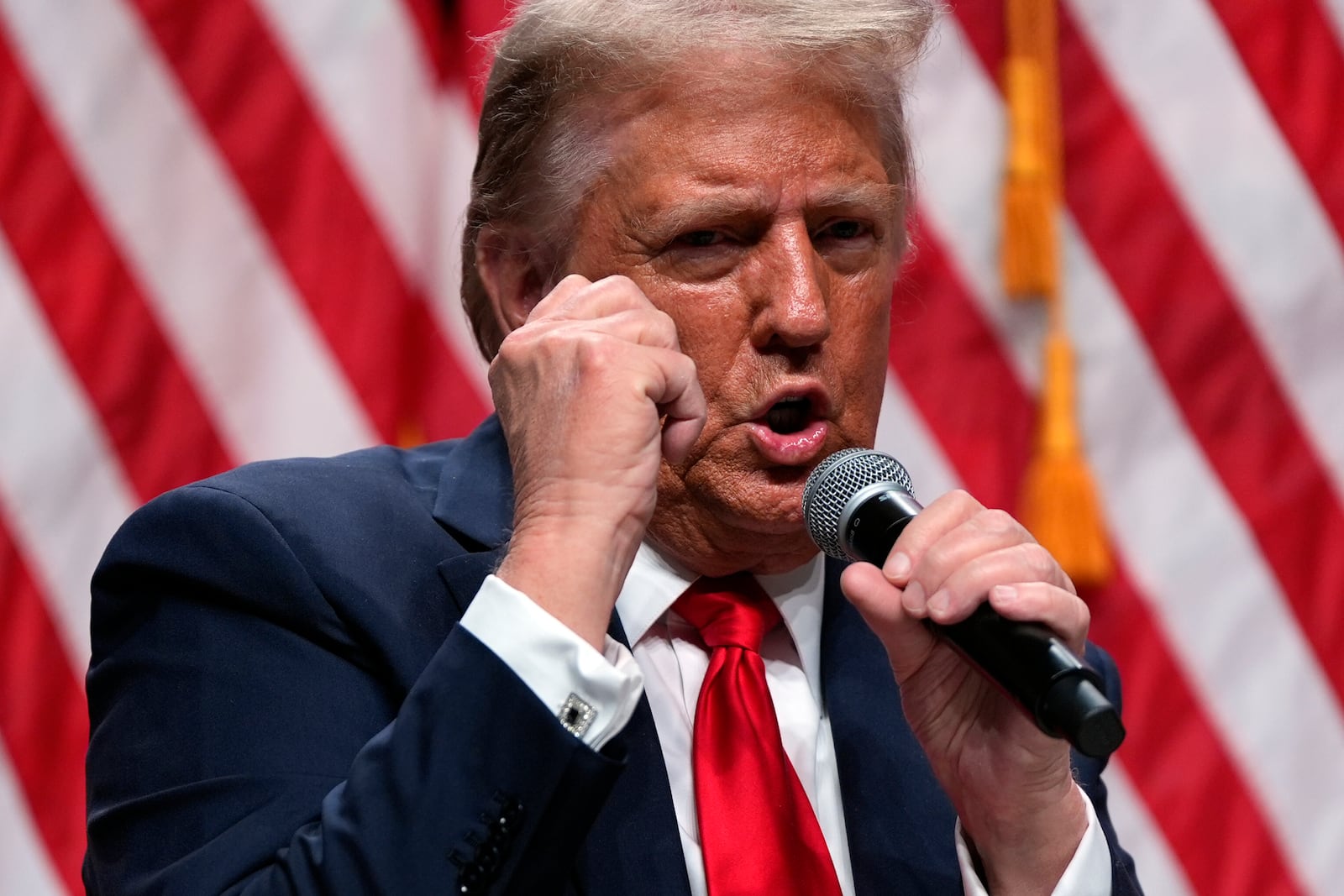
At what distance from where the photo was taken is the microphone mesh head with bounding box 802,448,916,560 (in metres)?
1.40

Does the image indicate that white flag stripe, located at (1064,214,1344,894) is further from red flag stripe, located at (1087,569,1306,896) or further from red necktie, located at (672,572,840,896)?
red necktie, located at (672,572,840,896)

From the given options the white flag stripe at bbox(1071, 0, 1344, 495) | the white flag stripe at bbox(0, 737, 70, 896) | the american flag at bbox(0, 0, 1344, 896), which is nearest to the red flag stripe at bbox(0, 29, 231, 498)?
the american flag at bbox(0, 0, 1344, 896)

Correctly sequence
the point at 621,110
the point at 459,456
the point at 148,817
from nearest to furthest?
the point at 148,817 → the point at 621,110 → the point at 459,456

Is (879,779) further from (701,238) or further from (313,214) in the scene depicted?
(313,214)

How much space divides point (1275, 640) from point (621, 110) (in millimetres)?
1818

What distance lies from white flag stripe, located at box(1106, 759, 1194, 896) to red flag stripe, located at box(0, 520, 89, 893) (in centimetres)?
188

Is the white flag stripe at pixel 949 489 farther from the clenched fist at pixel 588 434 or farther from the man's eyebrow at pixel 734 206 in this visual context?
the clenched fist at pixel 588 434

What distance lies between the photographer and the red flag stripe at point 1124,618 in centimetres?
282

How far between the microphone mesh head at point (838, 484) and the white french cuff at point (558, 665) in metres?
0.27

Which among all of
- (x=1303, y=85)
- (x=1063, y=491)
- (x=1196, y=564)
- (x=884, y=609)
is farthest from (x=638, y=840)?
(x=1303, y=85)

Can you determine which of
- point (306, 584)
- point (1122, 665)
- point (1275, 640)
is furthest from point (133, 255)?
point (1275, 640)

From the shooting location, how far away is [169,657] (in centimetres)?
141

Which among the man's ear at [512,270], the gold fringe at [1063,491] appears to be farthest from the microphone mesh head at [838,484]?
the gold fringe at [1063,491]

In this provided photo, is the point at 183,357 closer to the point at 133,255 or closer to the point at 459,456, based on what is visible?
the point at 133,255
